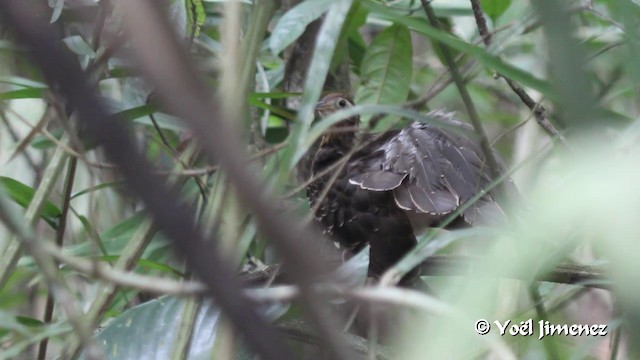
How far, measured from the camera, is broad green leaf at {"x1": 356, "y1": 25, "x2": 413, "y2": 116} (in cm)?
169

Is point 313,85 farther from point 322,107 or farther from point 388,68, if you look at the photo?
point 322,107

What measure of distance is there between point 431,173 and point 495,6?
1.12ft

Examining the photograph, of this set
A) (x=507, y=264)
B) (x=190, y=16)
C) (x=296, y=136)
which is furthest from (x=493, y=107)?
(x=507, y=264)

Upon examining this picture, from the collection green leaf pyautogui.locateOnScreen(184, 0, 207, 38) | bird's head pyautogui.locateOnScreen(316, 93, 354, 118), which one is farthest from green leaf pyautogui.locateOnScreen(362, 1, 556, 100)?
bird's head pyautogui.locateOnScreen(316, 93, 354, 118)

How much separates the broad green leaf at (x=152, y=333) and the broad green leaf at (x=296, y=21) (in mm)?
467

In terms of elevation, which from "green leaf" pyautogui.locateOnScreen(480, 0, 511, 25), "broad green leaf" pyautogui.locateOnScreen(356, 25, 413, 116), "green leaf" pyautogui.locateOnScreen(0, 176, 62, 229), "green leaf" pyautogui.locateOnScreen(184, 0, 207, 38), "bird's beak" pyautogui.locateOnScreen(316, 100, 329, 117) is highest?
"green leaf" pyautogui.locateOnScreen(480, 0, 511, 25)

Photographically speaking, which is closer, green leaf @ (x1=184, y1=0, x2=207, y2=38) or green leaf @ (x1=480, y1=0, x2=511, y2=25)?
green leaf @ (x1=184, y1=0, x2=207, y2=38)

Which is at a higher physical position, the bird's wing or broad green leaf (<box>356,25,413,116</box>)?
broad green leaf (<box>356,25,413,116</box>)

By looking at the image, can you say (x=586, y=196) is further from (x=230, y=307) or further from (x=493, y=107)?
(x=493, y=107)

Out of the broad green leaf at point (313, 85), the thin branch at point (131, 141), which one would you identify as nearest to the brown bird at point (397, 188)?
the broad green leaf at point (313, 85)

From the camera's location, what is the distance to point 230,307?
38 cm

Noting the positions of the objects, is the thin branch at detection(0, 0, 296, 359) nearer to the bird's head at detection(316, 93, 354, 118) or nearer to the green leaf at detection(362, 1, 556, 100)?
the green leaf at detection(362, 1, 556, 100)
